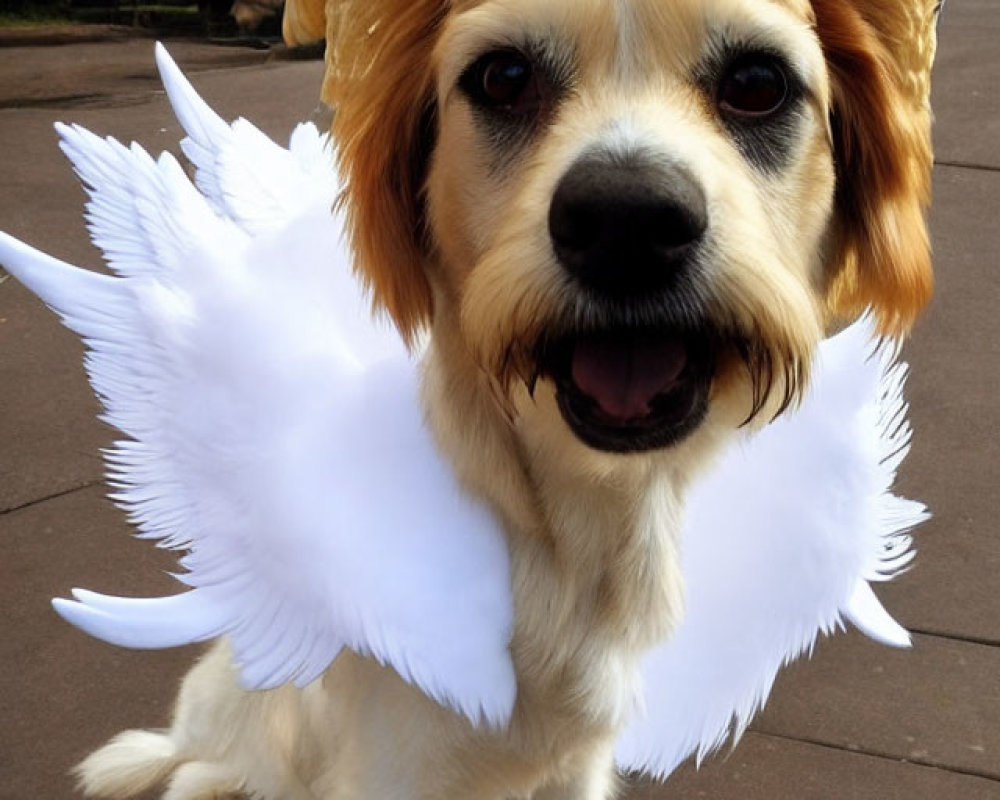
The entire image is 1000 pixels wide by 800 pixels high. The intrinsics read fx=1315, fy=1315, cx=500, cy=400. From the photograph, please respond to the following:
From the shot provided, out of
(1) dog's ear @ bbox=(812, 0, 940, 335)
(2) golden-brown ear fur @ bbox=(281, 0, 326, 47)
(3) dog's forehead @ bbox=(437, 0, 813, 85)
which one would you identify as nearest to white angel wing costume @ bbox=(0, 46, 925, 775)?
(2) golden-brown ear fur @ bbox=(281, 0, 326, 47)

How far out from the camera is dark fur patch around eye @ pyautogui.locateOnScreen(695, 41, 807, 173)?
1758 mm

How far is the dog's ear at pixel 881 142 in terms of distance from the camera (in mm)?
1923

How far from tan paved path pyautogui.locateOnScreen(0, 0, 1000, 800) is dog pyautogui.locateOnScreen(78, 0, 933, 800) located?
3.06 ft

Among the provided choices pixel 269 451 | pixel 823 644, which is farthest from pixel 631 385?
pixel 823 644

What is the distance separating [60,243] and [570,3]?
4280 millimetres

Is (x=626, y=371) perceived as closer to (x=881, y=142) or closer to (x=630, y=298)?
(x=630, y=298)

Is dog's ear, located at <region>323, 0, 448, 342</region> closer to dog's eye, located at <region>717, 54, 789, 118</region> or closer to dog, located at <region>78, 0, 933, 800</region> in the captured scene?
dog, located at <region>78, 0, 933, 800</region>

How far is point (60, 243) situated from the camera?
5.54 metres

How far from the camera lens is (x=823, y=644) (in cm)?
352

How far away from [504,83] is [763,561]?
41.3 inches

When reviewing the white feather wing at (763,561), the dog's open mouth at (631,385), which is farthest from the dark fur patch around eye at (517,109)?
the white feather wing at (763,561)

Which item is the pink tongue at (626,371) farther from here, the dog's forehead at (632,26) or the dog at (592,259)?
the dog's forehead at (632,26)

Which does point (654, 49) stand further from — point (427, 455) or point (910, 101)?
point (427, 455)

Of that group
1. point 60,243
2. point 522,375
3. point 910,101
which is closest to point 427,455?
point 522,375
